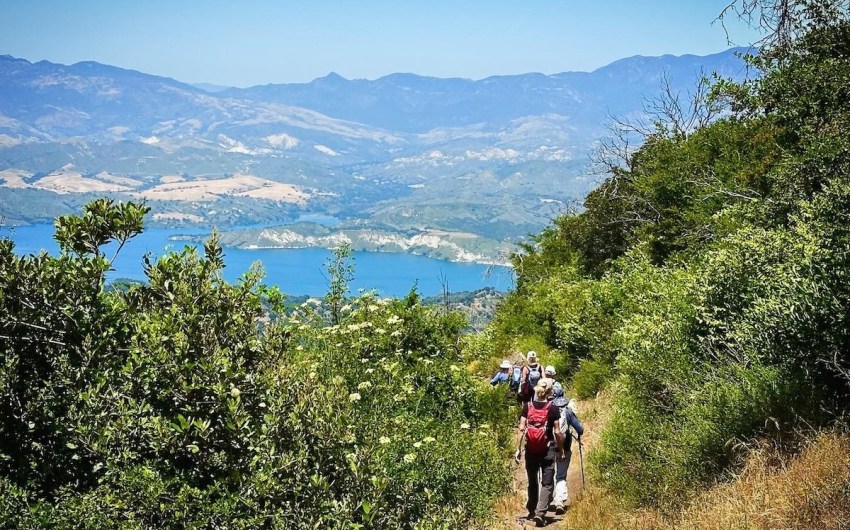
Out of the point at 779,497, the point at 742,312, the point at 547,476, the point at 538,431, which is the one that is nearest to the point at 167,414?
the point at 538,431

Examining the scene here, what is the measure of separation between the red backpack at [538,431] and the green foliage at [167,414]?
8.33 ft

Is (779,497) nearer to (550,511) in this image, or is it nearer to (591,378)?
(550,511)

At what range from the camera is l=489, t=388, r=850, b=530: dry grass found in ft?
16.8

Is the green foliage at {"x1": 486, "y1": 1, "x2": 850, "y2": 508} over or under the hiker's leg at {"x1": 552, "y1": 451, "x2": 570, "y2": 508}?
over

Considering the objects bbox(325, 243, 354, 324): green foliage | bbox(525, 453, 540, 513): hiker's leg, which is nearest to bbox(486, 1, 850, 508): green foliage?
bbox(525, 453, 540, 513): hiker's leg

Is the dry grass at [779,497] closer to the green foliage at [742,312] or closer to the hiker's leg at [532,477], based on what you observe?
the green foliage at [742,312]

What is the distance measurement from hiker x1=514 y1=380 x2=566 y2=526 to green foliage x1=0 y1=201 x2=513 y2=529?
257 cm

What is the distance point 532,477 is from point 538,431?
0.73 m

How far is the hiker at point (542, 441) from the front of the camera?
8.61 meters

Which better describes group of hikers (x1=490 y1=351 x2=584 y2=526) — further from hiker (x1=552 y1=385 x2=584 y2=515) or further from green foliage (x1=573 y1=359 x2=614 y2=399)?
green foliage (x1=573 y1=359 x2=614 y2=399)

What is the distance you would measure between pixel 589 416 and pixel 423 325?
4.77 m

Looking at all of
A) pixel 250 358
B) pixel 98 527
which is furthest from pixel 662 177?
pixel 98 527

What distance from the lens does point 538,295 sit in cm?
2464

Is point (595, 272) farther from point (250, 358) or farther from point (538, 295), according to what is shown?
point (250, 358)
